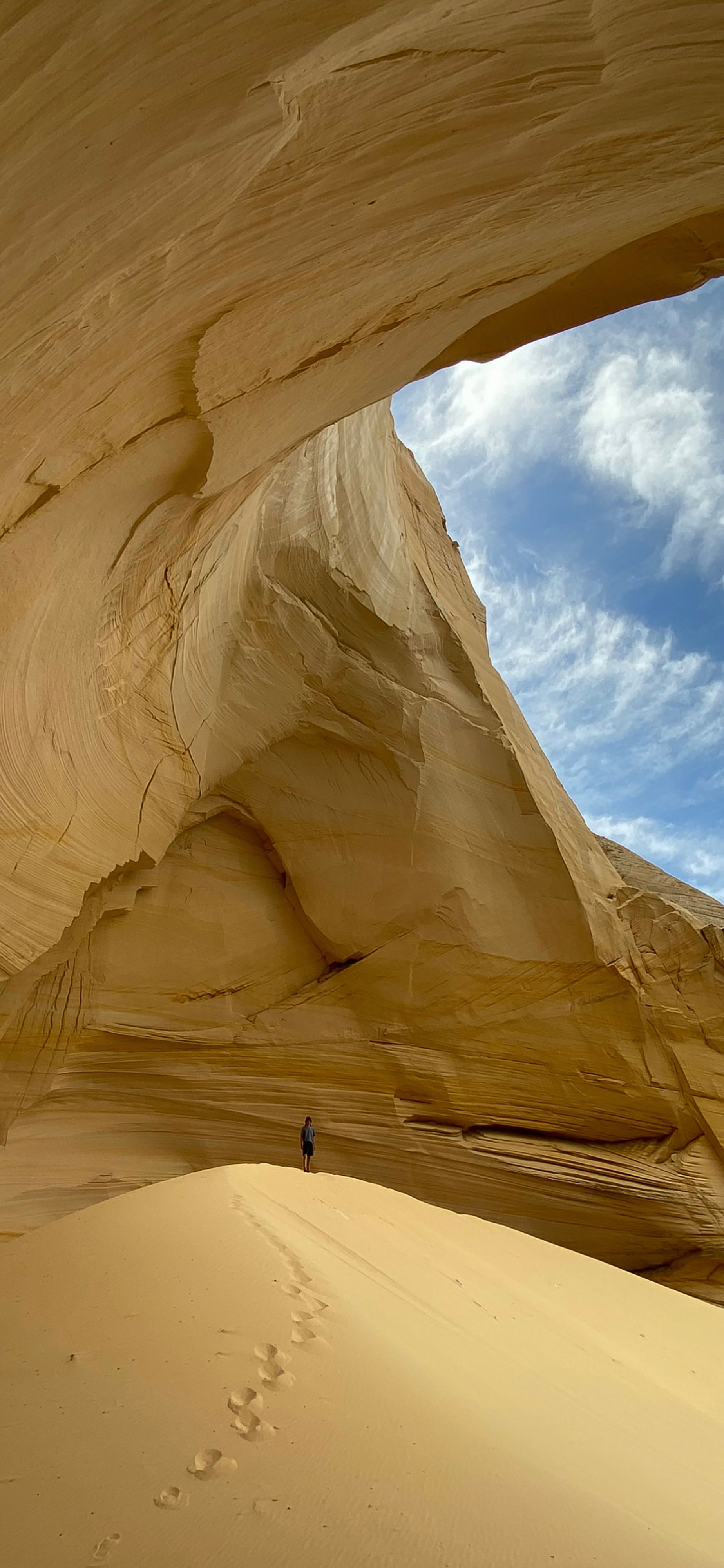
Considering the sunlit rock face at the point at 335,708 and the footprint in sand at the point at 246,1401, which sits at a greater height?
the sunlit rock face at the point at 335,708

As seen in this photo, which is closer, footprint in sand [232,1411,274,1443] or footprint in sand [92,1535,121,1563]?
footprint in sand [92,1535,121,1563]

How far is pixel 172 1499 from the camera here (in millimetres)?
2488

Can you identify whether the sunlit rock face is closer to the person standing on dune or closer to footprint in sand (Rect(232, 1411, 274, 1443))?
the person standing on dune

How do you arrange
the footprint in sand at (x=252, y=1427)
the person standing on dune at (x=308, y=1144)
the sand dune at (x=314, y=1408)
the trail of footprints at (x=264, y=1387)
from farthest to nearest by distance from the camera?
the person standing on dune at (x=308, y=1144)
the footprint in sand at (x=252, y=1427)
the trail of footprints at (x=264, y=1387)
the sand dune at (x=314, y=1408)

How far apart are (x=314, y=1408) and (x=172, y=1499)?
763 millimetres

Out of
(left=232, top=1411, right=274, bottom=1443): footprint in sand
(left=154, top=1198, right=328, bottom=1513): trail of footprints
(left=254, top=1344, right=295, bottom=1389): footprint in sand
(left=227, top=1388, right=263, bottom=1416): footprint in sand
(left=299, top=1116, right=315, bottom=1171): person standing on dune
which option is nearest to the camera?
(left=154, top=1198, right=328, bottom=1513): trail of footprints

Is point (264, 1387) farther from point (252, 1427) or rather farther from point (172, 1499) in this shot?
point (172, 1499)

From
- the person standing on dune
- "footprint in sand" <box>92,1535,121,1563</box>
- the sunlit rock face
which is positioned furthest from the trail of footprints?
the person standing on dune

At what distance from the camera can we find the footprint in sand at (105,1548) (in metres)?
2.21

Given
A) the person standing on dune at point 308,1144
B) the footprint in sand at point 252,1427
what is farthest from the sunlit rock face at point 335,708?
the footprint in sand at point 252,1427

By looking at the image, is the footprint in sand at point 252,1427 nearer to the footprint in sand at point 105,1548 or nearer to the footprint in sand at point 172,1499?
the footprint in sand at point 172,1499

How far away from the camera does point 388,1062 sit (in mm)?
9938

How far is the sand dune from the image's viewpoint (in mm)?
2418

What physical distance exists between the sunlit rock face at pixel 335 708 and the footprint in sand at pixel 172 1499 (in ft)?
11.7
